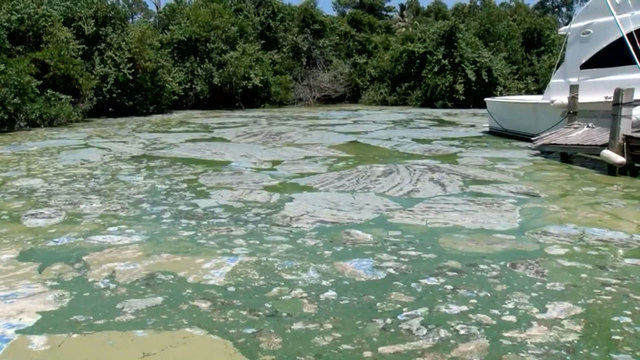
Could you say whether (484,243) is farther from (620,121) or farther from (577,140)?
(577,140)

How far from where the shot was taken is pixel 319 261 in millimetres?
4398

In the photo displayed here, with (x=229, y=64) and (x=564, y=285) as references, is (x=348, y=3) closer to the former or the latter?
(x=229, y=64)

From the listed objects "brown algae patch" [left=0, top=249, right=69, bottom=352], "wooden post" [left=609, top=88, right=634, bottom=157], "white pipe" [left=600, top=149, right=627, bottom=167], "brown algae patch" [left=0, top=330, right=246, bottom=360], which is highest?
"wooden post" [left=609, top=88, right=634, bottom=157]

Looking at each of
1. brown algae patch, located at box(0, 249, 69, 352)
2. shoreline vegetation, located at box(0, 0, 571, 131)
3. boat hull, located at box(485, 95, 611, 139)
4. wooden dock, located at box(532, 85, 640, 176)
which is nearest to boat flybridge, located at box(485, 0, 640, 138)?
boat hull, located at box(485, 95, 611, 139)

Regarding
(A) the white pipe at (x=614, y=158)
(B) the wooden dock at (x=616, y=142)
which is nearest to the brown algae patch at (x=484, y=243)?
(A) the white pipe at (x=614, y=158)

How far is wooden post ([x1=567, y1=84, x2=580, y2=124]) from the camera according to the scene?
9328mm

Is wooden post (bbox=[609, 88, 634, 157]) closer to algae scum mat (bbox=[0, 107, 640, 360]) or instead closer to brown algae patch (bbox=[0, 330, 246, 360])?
algae scum mat (bbox=[0, 107, 640, 360])

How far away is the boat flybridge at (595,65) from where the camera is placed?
29.5 ft

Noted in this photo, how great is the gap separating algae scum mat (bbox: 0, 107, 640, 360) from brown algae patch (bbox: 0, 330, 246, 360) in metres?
0.01

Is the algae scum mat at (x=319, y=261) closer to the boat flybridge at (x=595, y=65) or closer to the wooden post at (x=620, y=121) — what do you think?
the wooden post at (x=620, y=121)

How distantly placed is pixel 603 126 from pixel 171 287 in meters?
7.50

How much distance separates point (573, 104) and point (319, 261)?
659 centimetres

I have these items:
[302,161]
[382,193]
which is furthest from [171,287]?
[302,161]

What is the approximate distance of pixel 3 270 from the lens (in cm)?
422
